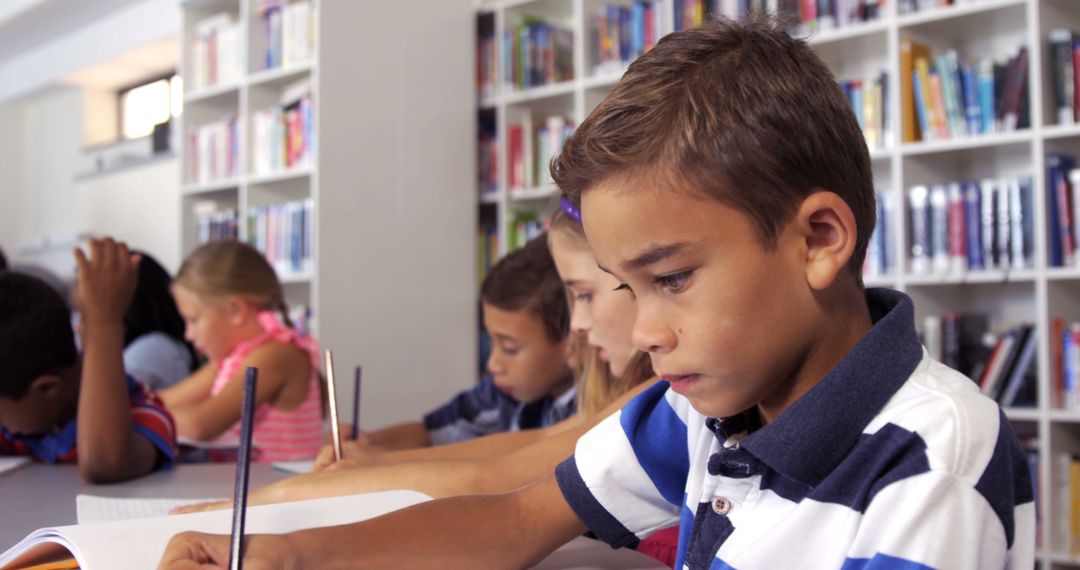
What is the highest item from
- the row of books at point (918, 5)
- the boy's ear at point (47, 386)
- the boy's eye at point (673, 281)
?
the row of books at point (918, 5)

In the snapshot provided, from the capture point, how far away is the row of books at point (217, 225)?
12.4ft

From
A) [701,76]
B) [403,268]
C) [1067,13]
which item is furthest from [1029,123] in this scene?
[701,76]

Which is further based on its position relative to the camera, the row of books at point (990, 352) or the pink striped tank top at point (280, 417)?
the row of books at point (990, 352)

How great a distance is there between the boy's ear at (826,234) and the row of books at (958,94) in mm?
2220

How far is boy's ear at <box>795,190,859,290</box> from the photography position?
2.06ft

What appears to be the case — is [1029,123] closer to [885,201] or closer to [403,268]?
[885,201]

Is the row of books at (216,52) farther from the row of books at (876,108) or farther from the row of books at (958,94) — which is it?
the row of books at (958,94)

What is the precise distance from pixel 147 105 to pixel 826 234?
17.5 feet

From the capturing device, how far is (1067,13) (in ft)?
8.35

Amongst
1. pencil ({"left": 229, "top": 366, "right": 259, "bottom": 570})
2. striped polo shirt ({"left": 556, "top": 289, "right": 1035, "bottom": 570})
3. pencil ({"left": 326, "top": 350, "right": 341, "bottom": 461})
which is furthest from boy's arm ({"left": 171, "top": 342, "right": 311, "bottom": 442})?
striped polo shirt ({"left": 556, "top": 289, "right": 1035, "bottom": 570})

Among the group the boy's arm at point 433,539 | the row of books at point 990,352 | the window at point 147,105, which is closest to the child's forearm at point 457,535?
the boy's arm at point 433,539

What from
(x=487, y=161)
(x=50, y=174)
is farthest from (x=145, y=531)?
(x=50, y=174)

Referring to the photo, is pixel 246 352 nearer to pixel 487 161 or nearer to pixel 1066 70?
pixel 487 161

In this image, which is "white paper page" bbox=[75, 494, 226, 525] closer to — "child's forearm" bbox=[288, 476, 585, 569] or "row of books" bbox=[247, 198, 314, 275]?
"child's forearm" bbox=[288, 476, 585, 569]
